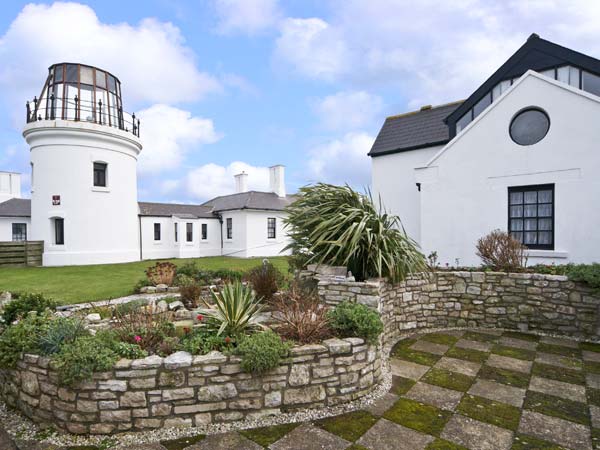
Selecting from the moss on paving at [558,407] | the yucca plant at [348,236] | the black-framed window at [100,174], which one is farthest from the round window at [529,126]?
the black-framed window at [100,174]

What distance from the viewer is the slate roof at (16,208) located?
804 inches

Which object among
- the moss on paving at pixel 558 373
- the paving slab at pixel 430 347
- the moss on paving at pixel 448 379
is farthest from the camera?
the paving slab at pixel 430 347

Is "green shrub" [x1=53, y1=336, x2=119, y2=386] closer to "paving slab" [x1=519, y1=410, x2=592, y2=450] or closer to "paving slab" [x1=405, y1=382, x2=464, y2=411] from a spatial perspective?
"paving slab" [x1=405, y1=382, x2=464, y2=411]

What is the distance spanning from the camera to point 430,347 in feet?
17.2

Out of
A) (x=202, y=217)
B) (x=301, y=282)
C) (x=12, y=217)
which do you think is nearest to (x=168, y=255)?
(x=202, y=217)

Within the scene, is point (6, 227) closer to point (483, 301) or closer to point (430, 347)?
point (430, 347)

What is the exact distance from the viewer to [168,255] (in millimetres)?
20375

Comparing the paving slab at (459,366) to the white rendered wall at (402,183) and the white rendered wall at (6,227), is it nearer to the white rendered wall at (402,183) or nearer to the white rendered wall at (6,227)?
the white rendered wall at (402,183)

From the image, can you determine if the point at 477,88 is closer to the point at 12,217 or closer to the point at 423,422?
the point at 423,422

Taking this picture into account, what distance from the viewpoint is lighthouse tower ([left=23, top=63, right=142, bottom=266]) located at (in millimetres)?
15445

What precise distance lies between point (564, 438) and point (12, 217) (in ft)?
88.5

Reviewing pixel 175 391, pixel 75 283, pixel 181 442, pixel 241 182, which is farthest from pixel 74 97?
pixel 181 442

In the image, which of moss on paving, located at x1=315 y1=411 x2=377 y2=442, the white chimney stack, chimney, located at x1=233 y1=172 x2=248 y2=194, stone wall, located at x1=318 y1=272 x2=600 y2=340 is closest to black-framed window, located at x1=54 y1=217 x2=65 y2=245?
chimney, located at x1=233 y1=172 x2=248 y2=194

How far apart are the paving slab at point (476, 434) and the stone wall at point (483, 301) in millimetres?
1997
